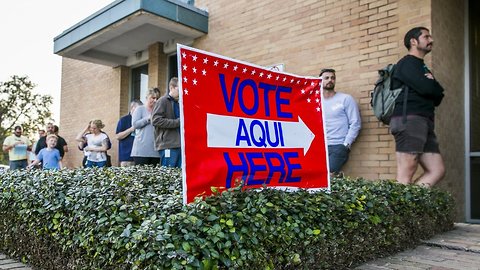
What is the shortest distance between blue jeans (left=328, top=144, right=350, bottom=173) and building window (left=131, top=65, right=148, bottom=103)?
587 cm

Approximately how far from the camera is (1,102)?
1003 inches

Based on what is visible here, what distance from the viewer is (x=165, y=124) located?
5473 mm

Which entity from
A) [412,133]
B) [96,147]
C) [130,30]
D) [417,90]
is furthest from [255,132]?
[130,30]

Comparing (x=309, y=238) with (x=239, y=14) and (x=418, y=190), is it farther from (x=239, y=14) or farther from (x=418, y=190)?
(x=239, y=14)

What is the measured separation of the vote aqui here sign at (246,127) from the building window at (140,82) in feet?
23.8

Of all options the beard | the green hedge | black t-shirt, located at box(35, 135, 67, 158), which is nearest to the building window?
black t-shirt, located at box(35, 135, 67, 158)

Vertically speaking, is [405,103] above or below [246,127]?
above

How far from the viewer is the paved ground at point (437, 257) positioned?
3.28 metres

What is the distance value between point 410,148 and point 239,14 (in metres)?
4.22

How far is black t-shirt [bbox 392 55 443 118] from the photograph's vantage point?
4.48 metres

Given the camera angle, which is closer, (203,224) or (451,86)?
(203,224)

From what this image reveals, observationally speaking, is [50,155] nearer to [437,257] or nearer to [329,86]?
[329,86]

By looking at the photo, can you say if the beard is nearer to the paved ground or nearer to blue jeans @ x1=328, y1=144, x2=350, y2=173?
blue jeans @ x1=328, y1=144, x2=350, y2=173

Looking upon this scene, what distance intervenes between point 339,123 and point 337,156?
0.44m
